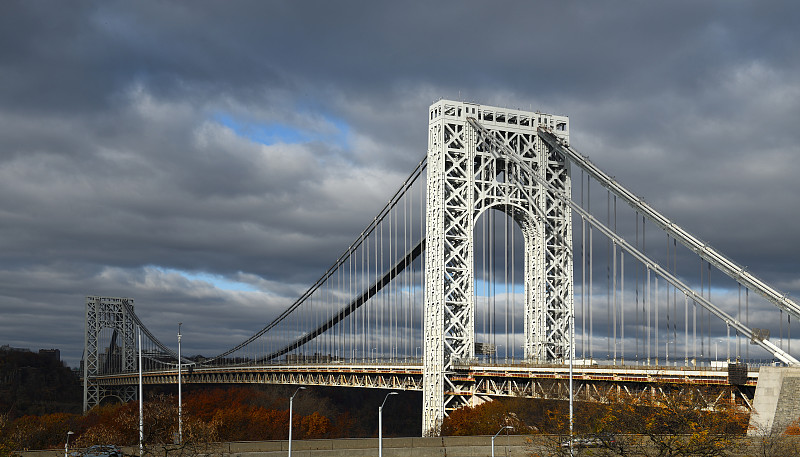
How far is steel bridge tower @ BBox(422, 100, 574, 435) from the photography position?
76.6 meters

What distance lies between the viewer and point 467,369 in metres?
75.0

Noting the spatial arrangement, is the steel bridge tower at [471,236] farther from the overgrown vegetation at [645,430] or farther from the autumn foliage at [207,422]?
the autumn foliage at [207,422]

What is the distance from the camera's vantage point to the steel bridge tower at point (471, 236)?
251ft

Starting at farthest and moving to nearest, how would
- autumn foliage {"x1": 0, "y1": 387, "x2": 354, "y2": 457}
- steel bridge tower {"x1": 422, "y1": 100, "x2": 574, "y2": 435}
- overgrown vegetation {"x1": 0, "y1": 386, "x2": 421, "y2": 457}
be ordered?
1. overgrown vegetation {"x1": 0, "y1": 386, "x2": 421, "y2": 457}
2. autumn foliage {"x1": 0, "y1": 387, "x2": 354, "y2": 457}
3. steel bridge tower {"x1": 422, "y1": 100, "x2": 574, "y2": 435}

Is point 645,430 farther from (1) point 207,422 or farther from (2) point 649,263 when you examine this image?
(1) point 207,422

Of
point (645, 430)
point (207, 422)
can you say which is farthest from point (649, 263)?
point (207, 422)

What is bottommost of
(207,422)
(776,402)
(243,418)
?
(243,418)

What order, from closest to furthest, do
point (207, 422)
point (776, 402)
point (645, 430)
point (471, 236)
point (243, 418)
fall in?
point (776, 402) → point (645, 430) → point (471, 236) → point (207, 422) → point (243, 418)

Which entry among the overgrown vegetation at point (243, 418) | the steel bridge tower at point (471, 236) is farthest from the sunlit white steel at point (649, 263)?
the overgrown vegetation at point (243, 418)

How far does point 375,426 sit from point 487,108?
83.3 metres

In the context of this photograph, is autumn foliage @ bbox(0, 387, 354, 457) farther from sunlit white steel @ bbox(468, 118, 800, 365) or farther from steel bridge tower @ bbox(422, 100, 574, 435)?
sunlit white steel @ bbox(468, 118, 800, 365)

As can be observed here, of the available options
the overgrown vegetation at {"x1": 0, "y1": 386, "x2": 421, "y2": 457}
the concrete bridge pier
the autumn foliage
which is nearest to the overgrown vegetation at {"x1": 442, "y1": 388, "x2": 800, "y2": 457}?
the concrete bridge pier

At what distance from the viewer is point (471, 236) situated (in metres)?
77.4

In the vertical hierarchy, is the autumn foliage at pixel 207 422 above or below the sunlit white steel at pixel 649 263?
below
